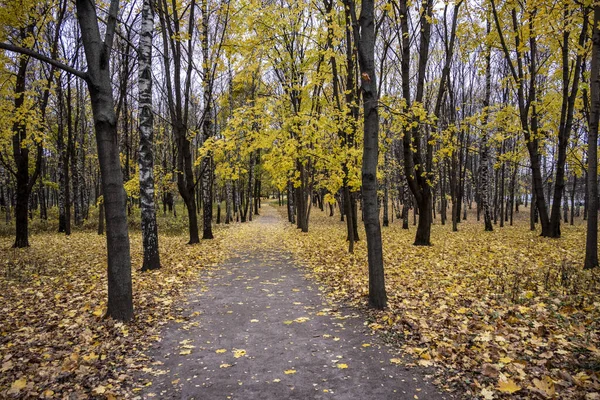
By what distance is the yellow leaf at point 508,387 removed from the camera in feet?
11.6

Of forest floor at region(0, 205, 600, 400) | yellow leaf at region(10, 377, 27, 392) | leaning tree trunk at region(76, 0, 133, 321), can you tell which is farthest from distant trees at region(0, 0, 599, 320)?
yellow leaf at region(10, 377, 27, 392)

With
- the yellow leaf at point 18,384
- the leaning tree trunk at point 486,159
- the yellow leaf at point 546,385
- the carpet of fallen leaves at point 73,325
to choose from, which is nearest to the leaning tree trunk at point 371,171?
the yellow leaf at point 546,385

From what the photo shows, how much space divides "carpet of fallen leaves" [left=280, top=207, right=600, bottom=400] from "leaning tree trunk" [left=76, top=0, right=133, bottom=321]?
14.0 feet

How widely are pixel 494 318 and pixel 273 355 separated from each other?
139 inches

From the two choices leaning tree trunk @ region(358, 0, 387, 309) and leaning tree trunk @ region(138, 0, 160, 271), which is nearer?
leaning tree trunk @ region(358, 0, 387, 309)

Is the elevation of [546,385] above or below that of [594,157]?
below

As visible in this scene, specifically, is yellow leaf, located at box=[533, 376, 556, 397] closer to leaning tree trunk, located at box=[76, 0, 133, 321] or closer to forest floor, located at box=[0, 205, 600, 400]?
forest floor, located at box=[0, 205, 600, 400]

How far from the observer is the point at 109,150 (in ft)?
18.1

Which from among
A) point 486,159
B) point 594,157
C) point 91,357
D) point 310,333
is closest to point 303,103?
point 486,159

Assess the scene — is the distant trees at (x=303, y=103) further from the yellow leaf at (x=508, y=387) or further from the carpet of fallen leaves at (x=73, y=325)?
the yellow leaf at (x=508, y=387)

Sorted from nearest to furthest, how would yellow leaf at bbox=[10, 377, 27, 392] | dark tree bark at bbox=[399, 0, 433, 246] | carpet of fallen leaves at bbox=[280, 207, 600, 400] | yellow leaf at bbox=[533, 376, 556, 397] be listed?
yellow leaf at bbox=[533, 376, 556, 397] < yellow leaf at bbox=[10, 377, 27, 392] < carpet of fallen leaves at bbox=[280, 207, 600, 400] < dark tree bark at bbox=[399, 0, 433, 246]

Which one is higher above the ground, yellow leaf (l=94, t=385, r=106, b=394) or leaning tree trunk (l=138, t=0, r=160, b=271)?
Result: leaning tree trunk (l=138, t=0, r=160, b=271)

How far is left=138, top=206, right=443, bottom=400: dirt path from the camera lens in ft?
12.7

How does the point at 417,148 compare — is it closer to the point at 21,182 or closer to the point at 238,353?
the point at 238,353
